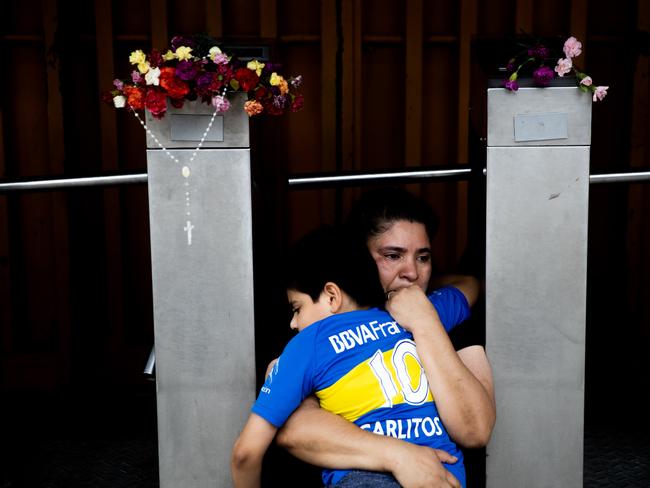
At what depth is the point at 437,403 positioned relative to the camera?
1498 mm

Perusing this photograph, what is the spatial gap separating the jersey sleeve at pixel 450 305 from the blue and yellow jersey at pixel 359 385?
0.72 ft

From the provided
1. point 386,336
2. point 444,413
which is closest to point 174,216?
point 386,336

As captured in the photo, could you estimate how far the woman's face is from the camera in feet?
5.83

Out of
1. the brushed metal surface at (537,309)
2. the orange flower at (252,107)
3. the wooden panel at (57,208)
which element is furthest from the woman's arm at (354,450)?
the wooden panel at (57,208)

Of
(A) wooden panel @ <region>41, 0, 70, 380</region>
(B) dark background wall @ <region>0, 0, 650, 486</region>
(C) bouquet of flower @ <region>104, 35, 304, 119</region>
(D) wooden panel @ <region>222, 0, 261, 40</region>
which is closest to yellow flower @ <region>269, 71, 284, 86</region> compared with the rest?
(C) bouquet of flower @ <region>104, 35, 304, 119</region>

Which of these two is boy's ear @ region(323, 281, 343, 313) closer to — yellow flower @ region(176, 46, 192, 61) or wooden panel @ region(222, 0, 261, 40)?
yellow flower @ region(176, 46, 192, 61)

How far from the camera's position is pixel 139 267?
142 inches

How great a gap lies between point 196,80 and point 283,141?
1949 millimetres

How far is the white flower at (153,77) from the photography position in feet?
5.09

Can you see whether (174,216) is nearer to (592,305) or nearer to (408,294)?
(408,294)

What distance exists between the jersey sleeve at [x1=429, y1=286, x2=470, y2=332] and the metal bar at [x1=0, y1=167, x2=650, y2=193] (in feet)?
0.98

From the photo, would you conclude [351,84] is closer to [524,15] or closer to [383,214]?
[524,15]

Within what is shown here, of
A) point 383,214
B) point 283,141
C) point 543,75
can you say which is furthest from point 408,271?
point 283,141

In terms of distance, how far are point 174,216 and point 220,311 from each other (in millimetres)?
244
